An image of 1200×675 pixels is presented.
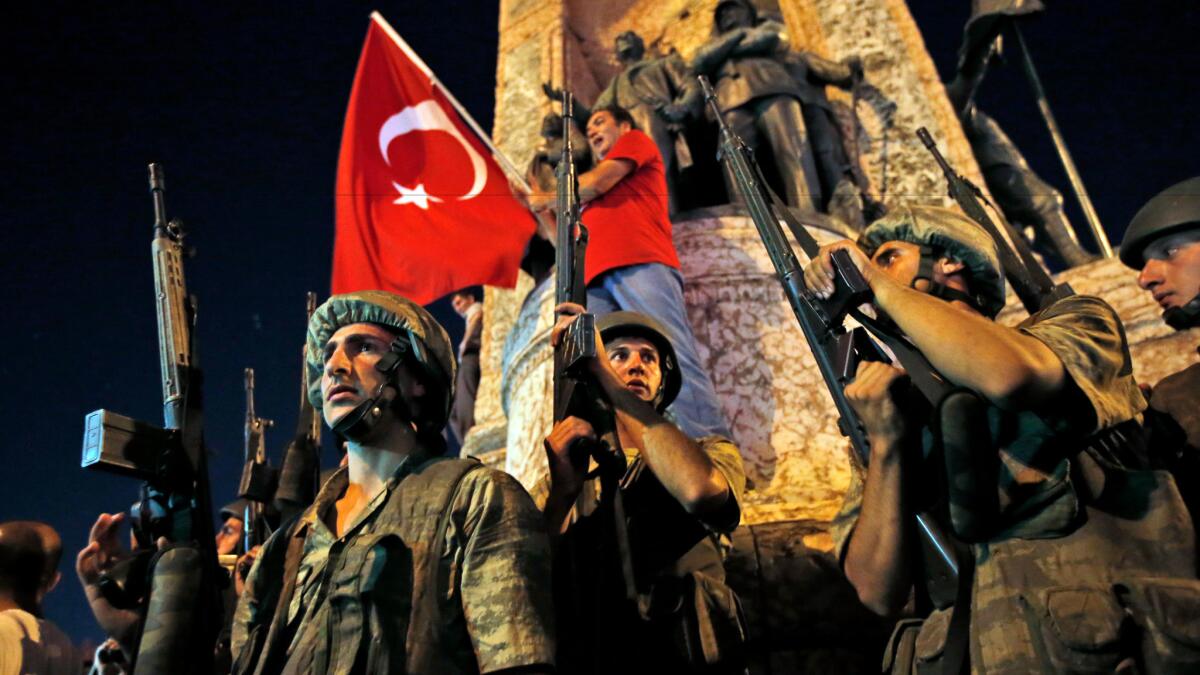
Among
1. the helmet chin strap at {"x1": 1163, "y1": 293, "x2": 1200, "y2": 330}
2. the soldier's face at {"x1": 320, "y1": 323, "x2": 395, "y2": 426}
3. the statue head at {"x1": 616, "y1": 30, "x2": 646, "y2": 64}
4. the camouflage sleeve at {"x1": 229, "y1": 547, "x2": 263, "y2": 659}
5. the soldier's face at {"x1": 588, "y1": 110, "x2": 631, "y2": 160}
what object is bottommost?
the camouflage sleeve at {"x1": 229, "y1": 547, "x2": 263, "y2": 659}

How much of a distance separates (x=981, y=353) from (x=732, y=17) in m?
5.46

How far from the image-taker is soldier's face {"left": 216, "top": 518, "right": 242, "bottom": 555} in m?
5.61

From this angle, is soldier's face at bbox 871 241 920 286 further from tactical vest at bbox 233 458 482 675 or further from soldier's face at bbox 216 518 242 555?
soldier's face at bbox 216 518 242 555

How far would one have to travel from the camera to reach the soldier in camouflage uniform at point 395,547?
1.79 m

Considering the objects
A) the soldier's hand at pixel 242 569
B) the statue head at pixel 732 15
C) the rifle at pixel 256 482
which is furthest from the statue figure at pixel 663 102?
the soldier's hand at pixel 242 569

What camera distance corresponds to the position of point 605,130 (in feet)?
15.5

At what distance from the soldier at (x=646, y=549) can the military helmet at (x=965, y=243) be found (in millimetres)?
720

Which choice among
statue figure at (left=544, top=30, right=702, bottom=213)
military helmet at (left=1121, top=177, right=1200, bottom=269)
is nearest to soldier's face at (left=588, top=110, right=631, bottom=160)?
statue figure at (left=544, top=30, right=702, bottom=213)

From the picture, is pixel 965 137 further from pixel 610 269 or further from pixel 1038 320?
pixel 1038 320

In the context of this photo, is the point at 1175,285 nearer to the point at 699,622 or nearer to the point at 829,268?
the point at 829,268

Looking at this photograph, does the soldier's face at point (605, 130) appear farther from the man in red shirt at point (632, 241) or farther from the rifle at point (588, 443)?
the rifle at point (588, 443)

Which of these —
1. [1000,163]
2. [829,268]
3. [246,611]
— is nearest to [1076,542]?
[829,268]

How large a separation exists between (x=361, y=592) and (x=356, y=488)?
0.50m

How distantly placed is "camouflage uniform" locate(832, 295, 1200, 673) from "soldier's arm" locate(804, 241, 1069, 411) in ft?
0.20
